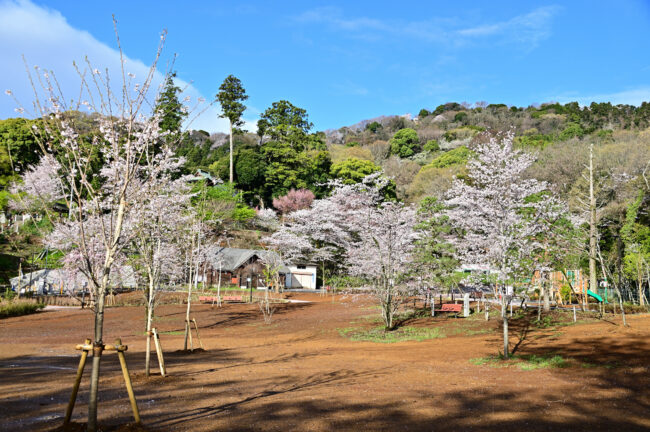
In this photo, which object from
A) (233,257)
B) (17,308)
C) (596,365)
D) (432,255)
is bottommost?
(596,365)

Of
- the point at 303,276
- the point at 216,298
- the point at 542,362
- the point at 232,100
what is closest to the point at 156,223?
the point at 542,362

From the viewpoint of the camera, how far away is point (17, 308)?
1050 inches

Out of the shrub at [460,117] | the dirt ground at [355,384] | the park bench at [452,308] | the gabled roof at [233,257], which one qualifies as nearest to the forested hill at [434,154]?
the shrub at [460,117]

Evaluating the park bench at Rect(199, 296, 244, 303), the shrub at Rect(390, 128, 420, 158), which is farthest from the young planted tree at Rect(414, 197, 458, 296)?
the shrub at Rect(390, 128, 420, 158)

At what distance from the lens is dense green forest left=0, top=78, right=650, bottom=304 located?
101ft

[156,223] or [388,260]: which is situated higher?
[156,223]

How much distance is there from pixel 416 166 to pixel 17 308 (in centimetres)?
5465

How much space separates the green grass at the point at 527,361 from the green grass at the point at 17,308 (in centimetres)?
2720

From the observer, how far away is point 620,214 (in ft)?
103

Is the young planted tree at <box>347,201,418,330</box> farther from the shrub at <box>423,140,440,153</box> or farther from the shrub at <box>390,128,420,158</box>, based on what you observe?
the shrub at <box>390,128,420,158</box>

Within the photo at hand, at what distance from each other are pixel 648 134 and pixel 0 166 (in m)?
62.9

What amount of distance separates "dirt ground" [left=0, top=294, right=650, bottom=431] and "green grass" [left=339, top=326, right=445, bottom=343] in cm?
61

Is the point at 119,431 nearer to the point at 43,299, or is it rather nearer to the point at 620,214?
the point at 43,299

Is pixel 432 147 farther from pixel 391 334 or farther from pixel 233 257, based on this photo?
pixel 391 334
